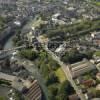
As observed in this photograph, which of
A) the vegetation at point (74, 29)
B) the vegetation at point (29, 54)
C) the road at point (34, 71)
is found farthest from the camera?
the vegetation at point (74, 29)

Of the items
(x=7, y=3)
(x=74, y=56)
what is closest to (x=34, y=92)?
(x=74, y=56)

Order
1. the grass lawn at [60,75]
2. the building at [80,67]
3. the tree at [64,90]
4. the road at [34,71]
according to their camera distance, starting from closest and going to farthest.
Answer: the tree at [64,90], the road at [34,71], the grass lawn at [60,75], the building at [80,67]

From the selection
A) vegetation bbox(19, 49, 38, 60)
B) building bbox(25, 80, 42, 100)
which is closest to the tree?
building bbox(25, 80, 42, 100)

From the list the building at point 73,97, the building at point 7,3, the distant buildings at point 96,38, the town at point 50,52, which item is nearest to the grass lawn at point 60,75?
the town at point 50,52

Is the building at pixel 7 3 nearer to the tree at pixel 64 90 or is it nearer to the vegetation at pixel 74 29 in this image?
the vegetation at pixel 74 29

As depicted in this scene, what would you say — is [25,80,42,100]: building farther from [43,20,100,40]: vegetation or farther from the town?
[43,20,100,40]: vegetation

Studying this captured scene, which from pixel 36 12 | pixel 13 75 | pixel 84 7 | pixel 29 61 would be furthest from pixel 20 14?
pixel 13 75

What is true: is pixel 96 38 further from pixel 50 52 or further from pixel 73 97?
pixel 73 97

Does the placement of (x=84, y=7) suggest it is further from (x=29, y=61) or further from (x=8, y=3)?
(x=29, y=61)
